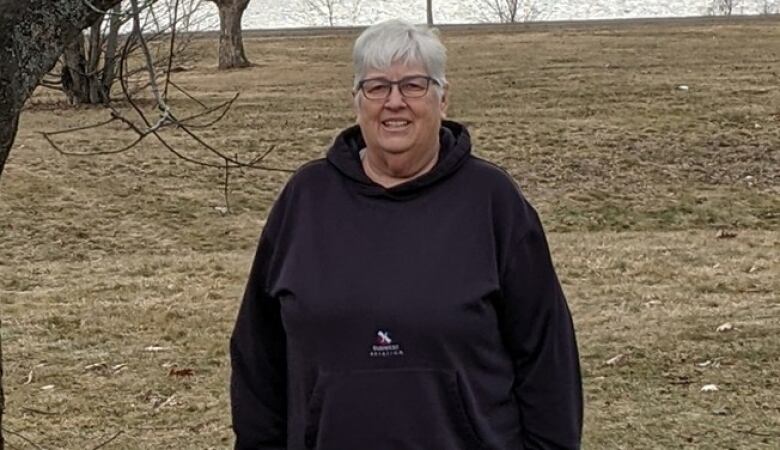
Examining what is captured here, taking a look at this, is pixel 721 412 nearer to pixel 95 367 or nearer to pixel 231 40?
pixel 95 367

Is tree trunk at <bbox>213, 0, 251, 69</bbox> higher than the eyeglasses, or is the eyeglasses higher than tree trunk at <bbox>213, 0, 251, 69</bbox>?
the eyeglasses

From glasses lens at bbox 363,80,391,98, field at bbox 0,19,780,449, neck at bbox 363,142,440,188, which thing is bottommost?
field at bbox 0,19,780,449

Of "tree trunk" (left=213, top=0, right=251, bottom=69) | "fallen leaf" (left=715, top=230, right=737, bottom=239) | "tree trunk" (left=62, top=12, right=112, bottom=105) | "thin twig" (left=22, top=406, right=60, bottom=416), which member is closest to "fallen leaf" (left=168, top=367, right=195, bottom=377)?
"thin twig" (left=22, top=406, right=60, bottom=416)

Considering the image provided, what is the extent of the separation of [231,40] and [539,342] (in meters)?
23.7

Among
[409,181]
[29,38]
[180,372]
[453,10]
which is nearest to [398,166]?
[409,181]

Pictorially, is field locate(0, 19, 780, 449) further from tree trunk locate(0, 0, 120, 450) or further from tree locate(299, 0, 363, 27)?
tree locate(299, 0, 363, 27)

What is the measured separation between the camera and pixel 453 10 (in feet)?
188

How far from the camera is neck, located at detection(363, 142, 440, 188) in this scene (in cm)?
247

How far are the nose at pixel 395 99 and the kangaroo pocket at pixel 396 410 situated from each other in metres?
0.52

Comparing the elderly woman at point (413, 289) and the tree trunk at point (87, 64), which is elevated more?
the elderly woman at point (413, 289)

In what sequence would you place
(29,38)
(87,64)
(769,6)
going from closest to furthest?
(29,38), (87,64), (769,6)

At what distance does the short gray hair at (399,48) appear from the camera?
2455mm

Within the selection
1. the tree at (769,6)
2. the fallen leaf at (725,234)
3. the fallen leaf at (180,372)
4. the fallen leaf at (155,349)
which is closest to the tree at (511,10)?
→ the tree at (769,6)

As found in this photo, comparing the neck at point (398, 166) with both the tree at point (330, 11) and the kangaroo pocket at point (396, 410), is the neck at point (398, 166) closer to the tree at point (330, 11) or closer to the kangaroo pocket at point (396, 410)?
the kangaroo pocket at point (396, 410)
